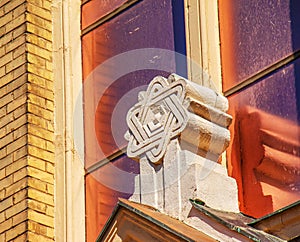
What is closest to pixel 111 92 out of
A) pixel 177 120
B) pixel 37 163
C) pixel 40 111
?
pixel 40 111

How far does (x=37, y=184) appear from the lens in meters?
12.8

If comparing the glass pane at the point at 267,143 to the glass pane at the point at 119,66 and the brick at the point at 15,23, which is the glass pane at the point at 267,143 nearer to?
the glass pane at the point at 119,66

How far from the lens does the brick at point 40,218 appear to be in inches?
496

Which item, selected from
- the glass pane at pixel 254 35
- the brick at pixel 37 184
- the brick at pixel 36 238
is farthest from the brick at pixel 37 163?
the glass pane at pixel 254 35

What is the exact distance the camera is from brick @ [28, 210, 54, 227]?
496 inches

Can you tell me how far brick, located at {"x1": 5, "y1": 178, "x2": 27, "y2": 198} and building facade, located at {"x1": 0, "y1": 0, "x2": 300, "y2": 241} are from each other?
0.01 metres

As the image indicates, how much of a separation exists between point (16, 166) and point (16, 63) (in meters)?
1.04

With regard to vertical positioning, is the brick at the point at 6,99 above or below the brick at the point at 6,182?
above

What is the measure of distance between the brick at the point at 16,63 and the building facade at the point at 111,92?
13mm

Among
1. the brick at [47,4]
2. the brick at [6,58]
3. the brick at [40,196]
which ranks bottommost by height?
the brick at [40,196]

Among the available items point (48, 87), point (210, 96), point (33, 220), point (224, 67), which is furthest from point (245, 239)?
point (48, 87)

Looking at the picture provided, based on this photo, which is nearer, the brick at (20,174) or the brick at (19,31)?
the brick at (20,174)

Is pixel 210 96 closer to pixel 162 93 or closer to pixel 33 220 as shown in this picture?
pixel 162 93

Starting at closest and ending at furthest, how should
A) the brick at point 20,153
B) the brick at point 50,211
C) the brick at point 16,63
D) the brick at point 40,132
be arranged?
the brick at point 50,211 → the brick at point 20,153 → the brick at point 40,132 → the brick at point 16,63
